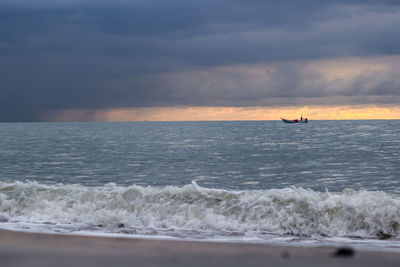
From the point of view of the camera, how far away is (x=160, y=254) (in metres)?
7.53

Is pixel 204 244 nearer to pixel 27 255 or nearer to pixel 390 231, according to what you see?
pixel 27 255

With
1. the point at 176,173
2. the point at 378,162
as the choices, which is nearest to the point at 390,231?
the point at 176,173

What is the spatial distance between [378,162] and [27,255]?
1061 inches

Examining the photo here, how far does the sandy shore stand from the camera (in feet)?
22.6

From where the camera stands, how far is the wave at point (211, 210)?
35.0 ft

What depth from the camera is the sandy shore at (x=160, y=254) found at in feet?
22.6

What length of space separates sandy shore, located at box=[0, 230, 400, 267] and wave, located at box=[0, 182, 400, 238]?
2072 millimetres

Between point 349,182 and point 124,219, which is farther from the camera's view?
point 349,182

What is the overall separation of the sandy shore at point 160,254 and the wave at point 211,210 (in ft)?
6.80

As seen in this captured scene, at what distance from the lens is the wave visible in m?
10.7

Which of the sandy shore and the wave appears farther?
the wave

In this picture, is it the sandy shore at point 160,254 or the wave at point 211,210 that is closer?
the sandy shore at point 160,254

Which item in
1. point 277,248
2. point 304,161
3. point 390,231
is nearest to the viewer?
point 277,248

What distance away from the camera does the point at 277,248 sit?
8.38 metres
